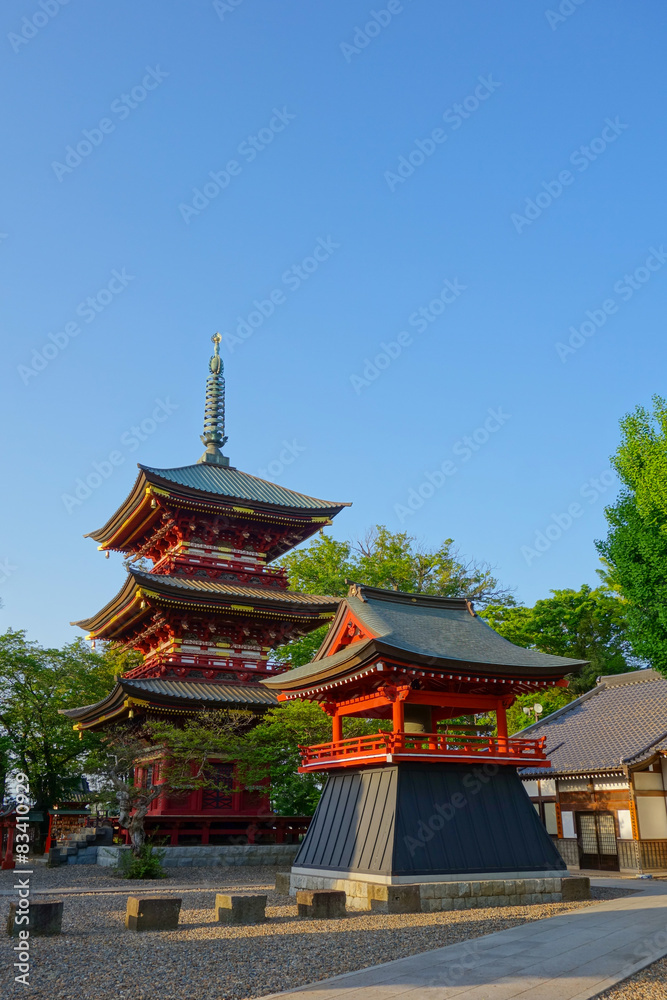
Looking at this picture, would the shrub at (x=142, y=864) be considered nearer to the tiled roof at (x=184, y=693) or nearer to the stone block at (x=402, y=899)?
the tiled roof at (x=184, y=693)

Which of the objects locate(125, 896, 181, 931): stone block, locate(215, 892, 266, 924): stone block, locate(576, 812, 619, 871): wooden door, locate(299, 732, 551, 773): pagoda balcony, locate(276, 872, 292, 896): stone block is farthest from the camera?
locate(576, 812, 619, 871): wooden door

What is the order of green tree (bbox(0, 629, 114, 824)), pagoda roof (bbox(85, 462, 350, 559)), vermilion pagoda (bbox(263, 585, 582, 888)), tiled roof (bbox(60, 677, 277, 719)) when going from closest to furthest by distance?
vermilion pagoda (bbox(263, 585, 582, 888))
tiled roof (bbox(60, 677, 277, 719))
pagoda roof (bbox(85, 462, 350, 559))
green tree (bbox(0, 629, 114, 824))

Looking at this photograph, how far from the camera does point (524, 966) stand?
10.8 m

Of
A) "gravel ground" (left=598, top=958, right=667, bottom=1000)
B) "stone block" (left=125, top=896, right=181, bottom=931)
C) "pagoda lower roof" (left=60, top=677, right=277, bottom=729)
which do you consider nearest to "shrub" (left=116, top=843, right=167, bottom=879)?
"pagoda lower roof" (left=60, top=677, right=277, bottom=729)

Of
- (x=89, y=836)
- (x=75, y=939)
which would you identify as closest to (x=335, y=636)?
(x=75, y=939)

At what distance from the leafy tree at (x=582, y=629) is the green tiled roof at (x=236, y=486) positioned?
690 inches

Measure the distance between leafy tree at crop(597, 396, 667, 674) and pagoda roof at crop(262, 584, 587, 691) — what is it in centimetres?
210

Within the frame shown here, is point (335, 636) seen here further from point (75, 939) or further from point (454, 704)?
point (75, 939)

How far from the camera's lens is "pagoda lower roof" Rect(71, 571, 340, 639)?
30344 mm

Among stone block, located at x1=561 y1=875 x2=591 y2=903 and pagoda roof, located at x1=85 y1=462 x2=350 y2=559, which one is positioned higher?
pagoda roof, located at x1=85 y1=462 x2=350 y2=559

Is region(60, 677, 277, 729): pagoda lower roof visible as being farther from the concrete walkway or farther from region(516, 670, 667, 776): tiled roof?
the concrete walkway

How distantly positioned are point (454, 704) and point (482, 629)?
308cm

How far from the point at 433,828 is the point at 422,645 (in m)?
4.39

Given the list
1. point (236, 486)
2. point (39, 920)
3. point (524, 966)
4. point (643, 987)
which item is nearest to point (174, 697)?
point (236, 486)
